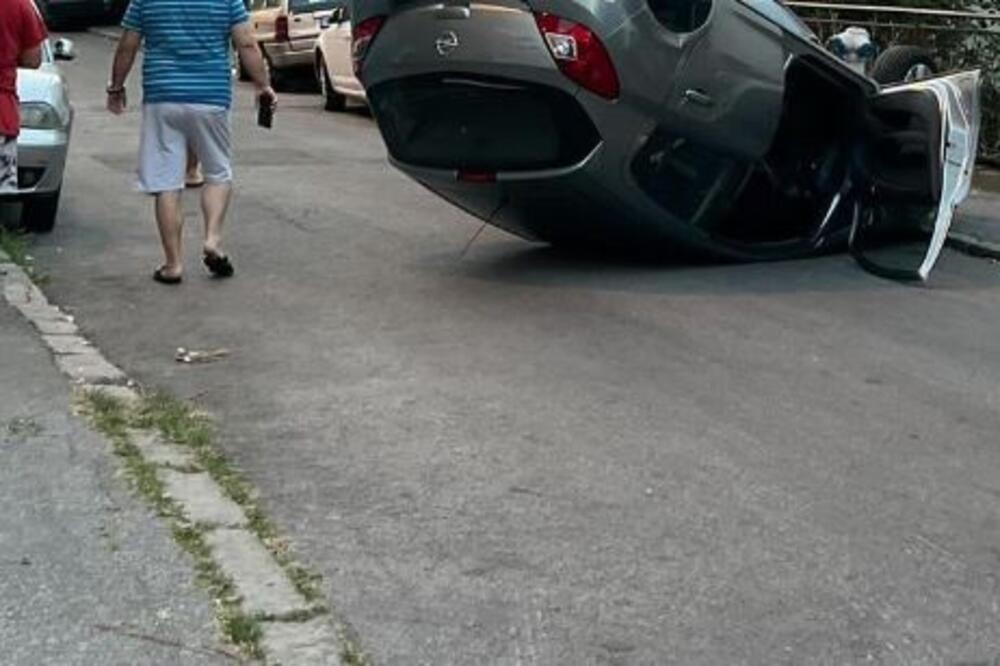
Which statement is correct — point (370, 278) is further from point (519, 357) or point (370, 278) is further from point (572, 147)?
point (519, 357)

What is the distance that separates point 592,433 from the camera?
21.5 ft

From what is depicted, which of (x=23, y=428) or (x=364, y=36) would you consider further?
(x=364, y=36)

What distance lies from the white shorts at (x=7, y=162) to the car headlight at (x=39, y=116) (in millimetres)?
1569

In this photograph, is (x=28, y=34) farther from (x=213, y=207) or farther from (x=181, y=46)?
(x=213, y=207)

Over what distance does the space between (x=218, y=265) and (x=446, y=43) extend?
6.19 feet

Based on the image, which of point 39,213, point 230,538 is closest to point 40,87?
point 39,213

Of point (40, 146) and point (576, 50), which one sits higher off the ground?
point (576, 50)

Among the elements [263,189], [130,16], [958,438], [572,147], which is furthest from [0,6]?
[958,438]

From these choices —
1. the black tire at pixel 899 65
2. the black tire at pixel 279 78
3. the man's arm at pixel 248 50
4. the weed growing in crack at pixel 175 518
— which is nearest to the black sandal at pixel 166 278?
the man's arm at pixel 248 50

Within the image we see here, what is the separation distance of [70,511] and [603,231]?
4.81m

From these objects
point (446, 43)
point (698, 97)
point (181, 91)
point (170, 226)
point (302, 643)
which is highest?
point (446, 43)

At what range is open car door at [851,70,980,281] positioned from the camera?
10070 mm

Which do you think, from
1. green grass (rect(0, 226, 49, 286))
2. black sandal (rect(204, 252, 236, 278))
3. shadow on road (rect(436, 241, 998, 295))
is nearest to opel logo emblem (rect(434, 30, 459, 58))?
shadow on road (rect(436, 241, 998, 295))

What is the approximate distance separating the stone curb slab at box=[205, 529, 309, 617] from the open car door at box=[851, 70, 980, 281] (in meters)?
5.81
